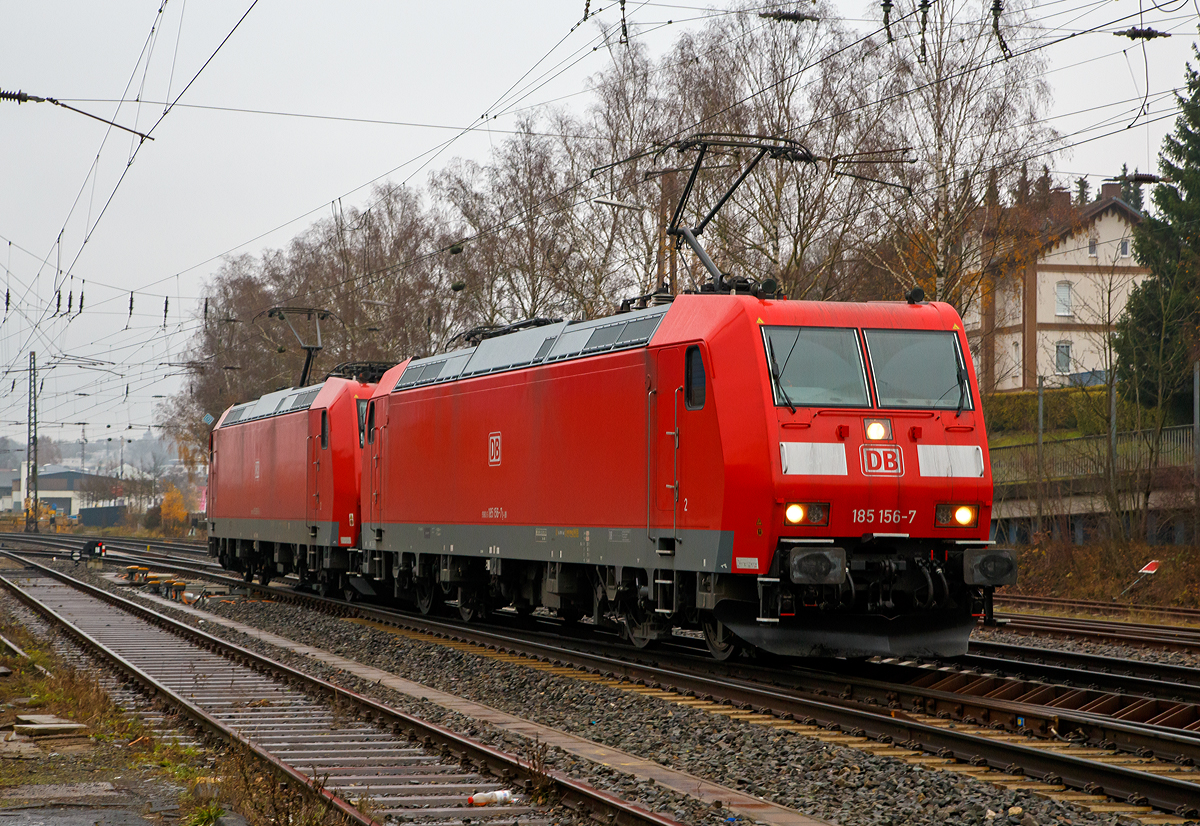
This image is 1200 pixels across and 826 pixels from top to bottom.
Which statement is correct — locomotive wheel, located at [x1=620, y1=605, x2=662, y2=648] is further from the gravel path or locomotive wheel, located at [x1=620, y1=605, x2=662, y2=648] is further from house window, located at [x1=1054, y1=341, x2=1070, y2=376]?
house window, located at [x1=1054, y1=341, x2=1070, y2=376]

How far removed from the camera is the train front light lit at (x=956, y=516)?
37.4 feet

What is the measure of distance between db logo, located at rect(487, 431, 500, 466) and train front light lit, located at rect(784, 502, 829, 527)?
19.7 ft

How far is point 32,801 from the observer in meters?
7.46

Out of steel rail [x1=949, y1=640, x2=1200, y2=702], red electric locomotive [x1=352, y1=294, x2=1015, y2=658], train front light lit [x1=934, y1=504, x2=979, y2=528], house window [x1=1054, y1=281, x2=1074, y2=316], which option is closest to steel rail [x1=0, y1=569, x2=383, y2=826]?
red electric locomotive [x1=352, y1=294, x2=1015, y2=658]

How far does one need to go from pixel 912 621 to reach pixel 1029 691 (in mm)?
1322

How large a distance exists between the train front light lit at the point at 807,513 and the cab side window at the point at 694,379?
1388mm

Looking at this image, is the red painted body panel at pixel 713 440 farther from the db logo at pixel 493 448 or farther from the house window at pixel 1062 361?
the house window at pixel 1062 361

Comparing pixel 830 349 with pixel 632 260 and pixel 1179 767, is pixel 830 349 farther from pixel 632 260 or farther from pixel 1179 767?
pixel 632 260

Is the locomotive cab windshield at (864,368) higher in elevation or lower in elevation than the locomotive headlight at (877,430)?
higher

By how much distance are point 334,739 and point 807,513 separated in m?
4.48

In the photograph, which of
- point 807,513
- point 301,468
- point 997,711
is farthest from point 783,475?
point 301,468

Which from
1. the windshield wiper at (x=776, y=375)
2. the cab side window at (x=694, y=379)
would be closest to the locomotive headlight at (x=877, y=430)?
the windshield wiper at (x=776, y=375)

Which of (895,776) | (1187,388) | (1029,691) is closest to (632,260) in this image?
(1187,388)

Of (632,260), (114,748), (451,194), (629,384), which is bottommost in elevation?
(114,748)
